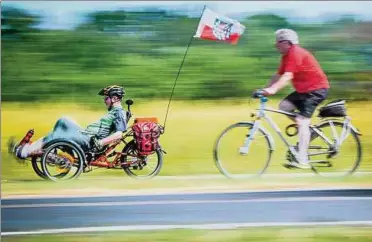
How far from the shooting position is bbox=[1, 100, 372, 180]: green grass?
4066 millimetres

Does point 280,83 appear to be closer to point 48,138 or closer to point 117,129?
point 117,129

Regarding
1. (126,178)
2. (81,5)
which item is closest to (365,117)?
(126,178)

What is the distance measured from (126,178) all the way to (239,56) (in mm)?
899

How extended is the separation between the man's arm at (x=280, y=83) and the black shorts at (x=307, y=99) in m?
0.07

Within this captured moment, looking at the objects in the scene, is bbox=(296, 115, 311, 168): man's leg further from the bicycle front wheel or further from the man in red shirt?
the bicycle front wheel

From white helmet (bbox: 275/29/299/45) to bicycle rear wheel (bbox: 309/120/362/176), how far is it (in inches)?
19.0

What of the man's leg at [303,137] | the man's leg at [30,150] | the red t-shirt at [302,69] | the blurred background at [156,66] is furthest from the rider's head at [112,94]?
the man's leg at [303,137]

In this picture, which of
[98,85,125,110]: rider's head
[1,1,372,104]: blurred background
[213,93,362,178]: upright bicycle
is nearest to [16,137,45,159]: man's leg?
[1,1,372,104]: blurred background

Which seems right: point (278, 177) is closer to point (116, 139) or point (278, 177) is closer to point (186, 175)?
point (186, 175)

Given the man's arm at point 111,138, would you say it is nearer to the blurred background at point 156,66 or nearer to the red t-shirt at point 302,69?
the blurred background at point 156,66

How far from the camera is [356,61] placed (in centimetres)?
407

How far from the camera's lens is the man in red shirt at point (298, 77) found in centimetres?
406

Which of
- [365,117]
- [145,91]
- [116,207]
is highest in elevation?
[145,91]

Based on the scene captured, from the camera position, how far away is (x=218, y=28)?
4.05 metres
